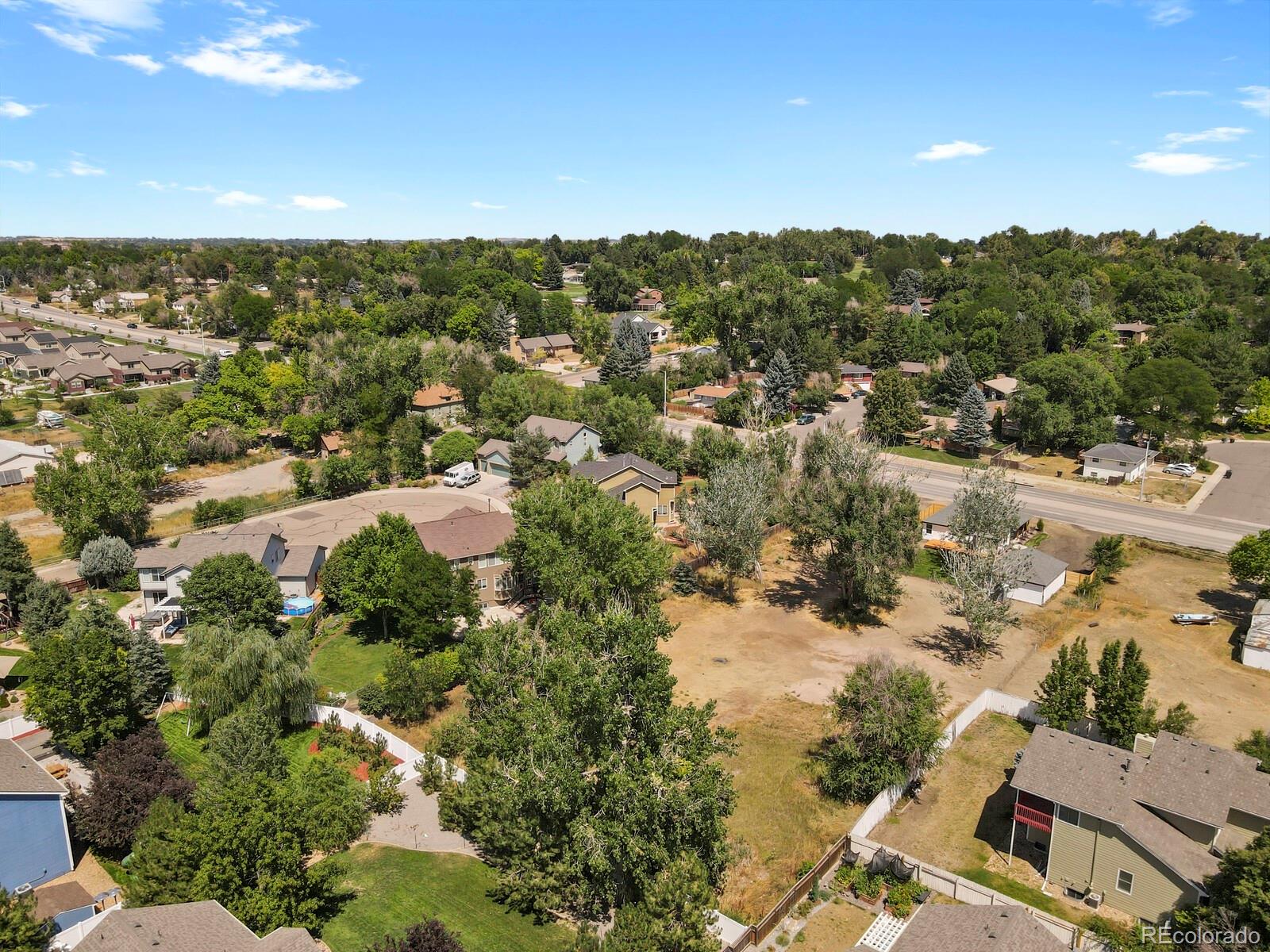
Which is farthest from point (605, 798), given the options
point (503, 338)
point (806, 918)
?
point (503, 338)

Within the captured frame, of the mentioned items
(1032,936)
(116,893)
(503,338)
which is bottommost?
(116,893)

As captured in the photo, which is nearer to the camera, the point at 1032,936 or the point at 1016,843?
the point at 1032,936

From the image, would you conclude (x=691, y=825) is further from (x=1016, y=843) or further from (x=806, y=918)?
(x=1016, y=843)

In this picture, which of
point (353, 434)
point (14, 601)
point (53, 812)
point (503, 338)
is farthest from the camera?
point (503, 338)

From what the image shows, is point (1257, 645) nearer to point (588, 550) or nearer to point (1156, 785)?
point (1156, 785)

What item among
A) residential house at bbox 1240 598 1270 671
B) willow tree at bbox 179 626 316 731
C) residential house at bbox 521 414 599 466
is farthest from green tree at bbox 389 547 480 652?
residential house at bbox 1240 598 1270 671

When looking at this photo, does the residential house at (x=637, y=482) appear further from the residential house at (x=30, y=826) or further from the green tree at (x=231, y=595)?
the residential house at (x=30, y=826)

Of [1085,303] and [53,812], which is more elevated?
[1085,303]

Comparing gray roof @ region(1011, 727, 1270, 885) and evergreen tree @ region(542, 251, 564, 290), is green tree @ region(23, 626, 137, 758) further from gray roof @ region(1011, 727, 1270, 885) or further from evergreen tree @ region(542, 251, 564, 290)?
evergreen tree @ region(542, 251, 564, 290)

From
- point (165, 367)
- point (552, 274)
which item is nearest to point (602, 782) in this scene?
point (165, 367)
